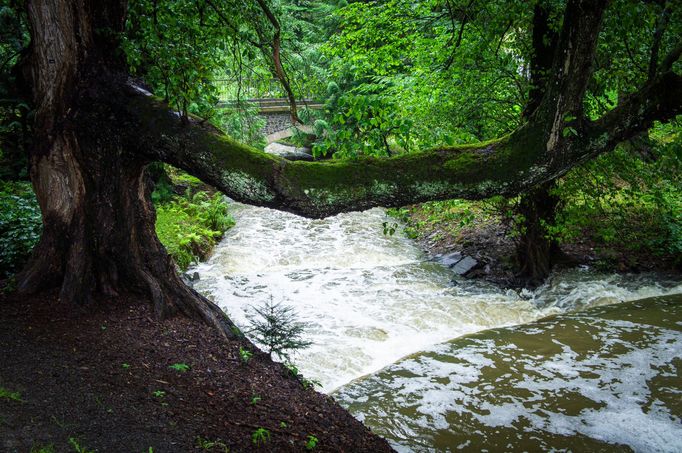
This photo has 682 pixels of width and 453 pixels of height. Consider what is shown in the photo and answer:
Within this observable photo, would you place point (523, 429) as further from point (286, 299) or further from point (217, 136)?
point (286, 299)

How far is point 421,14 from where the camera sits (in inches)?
443

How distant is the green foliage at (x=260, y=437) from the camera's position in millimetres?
4182

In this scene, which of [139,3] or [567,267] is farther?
[567,267]

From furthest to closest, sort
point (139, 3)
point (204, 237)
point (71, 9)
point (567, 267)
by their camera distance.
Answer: point (204, 237)
point (567, 267)
point (139, 3)
point (71, 9)

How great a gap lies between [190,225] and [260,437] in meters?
11.9

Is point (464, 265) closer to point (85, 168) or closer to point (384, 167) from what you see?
point (384, 167)

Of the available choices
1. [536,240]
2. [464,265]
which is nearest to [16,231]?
[464,265]

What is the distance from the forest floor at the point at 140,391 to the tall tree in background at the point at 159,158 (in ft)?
1.25

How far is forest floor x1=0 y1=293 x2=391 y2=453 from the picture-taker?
3.71m

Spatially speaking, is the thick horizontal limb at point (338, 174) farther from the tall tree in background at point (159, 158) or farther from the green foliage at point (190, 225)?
the green foliage at point (190, 225)

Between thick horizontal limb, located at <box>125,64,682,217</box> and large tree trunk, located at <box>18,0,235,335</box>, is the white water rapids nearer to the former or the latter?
large tree trunk, located at <box>18,0,235,335</box>

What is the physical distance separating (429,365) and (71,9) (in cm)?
677

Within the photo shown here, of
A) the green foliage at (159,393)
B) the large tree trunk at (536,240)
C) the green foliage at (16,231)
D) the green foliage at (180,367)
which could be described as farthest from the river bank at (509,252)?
the green foliage at (16,231)

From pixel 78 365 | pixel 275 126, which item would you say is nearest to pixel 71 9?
pixel 78 365
